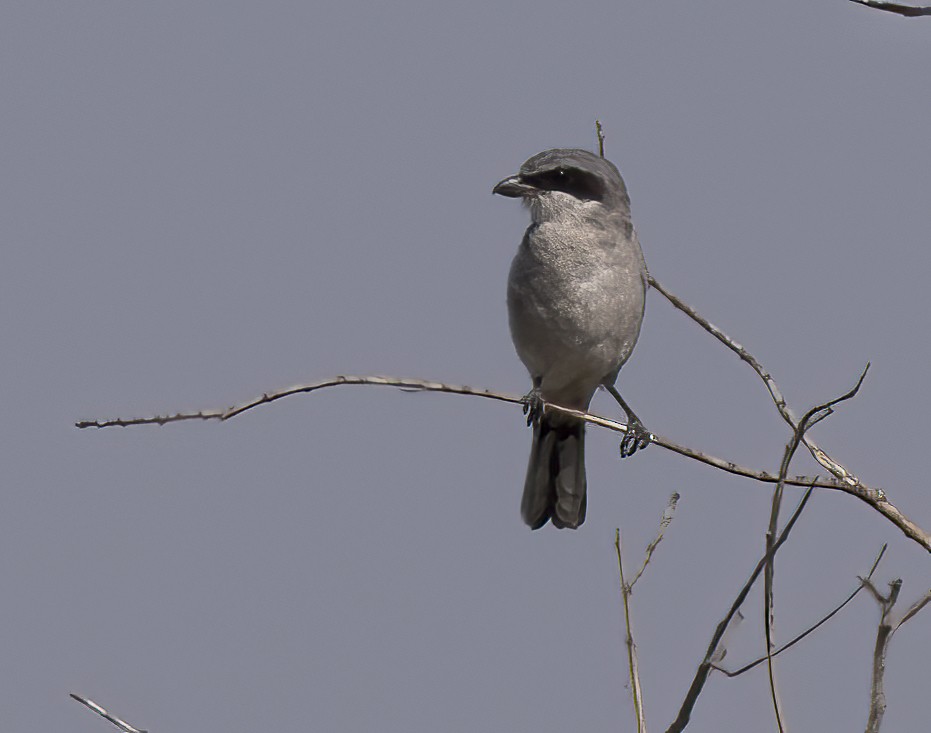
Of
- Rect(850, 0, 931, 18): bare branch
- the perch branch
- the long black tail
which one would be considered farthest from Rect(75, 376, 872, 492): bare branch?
the long black tail

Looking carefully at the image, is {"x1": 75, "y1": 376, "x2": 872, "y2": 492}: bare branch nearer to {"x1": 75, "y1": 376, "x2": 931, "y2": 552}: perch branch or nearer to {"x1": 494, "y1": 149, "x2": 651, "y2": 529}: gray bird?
{"x1": 75, "y1": 376, "x2": 931, "y2": 552}: perch branch

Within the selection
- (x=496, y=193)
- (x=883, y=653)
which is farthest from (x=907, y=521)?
(x=496, y=193)

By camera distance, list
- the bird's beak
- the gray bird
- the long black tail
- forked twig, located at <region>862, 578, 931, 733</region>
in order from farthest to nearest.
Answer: the long black tail, the bird's beak, the gray bird, forked twig, located at <region>862, 578, 931, 733</region>

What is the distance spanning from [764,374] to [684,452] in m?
0.84

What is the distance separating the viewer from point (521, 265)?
19.0 ft

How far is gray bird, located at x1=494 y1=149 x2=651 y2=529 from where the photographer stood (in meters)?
5.64

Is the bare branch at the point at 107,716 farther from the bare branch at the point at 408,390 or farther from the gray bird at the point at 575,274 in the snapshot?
the gray bird at the point at 575,274

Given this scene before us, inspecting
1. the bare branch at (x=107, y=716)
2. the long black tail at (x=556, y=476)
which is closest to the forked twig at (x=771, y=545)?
the bare branch at (x=107, y=716)

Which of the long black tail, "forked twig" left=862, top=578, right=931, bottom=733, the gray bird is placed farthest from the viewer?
the long black tail

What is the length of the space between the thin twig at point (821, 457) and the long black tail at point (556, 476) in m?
2.19

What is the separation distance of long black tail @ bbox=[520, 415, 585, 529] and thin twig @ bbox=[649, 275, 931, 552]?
7.20 ft

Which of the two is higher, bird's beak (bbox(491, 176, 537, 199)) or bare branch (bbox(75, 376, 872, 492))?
bird's beak (bbox(491, 176, 537, 199))

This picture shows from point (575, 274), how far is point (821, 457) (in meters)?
1.94

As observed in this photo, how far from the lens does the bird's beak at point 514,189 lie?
19.0 ft
